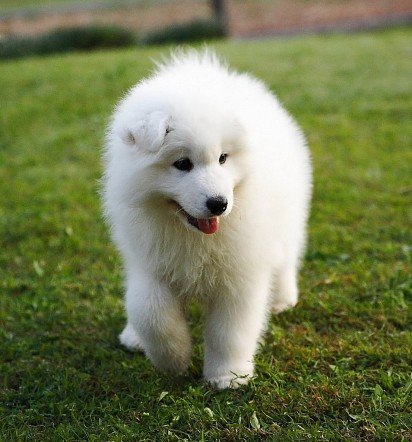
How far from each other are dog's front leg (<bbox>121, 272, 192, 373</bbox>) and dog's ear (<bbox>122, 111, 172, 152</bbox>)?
73cm

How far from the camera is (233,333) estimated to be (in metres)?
3.14

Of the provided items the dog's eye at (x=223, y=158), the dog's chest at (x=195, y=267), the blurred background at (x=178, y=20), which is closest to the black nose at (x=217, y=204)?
the dog's eye at (x=223, y=158)

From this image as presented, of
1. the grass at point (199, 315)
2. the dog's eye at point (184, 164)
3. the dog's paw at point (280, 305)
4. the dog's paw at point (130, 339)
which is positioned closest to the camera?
the dog's eye at point (184, 164)

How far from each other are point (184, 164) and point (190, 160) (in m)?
0.04

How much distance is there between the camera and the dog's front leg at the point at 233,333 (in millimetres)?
3131

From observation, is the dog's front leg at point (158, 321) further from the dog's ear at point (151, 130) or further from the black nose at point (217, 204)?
the dog's ear at point (151, 130)

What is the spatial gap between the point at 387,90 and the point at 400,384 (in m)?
6.17

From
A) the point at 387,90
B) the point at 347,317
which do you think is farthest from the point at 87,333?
the point at 387,90

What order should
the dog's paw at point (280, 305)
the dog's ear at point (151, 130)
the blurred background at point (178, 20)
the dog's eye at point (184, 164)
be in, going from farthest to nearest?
the blurred background at point (178, 20)
the dog's paw at point (280, 305)
the dog's eye at point (184, 164)
the dog's ear at point (151, 130)

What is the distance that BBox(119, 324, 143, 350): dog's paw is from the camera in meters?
3.58

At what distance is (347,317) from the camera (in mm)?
3725

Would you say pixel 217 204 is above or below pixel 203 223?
above

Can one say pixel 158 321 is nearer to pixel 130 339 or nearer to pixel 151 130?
pixel 130 339

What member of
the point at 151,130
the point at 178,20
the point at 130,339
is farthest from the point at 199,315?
the point at 178,20
